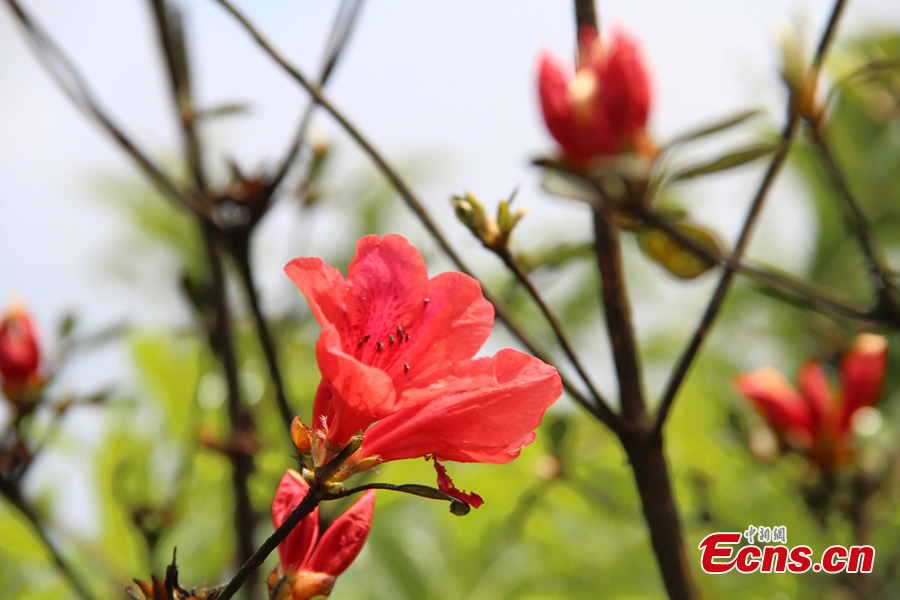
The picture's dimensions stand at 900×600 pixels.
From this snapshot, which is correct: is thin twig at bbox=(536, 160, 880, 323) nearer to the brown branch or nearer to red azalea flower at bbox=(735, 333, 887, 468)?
the brown branch

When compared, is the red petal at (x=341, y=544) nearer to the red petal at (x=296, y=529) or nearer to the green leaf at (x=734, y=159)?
the red petal at (x=296, y=529)

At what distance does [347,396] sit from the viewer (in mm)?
390

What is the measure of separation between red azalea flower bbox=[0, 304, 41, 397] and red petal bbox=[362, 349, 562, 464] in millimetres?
608

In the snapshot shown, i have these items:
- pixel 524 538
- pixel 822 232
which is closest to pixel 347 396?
pixel 524 538

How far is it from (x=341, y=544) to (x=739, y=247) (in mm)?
328

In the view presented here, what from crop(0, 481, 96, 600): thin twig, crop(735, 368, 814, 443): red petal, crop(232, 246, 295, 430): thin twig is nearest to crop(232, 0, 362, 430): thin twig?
crop(232, 246, 295, 430): thin twig

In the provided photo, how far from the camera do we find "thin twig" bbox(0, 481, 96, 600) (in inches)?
28.4

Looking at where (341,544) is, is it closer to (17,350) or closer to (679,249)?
(679,249)

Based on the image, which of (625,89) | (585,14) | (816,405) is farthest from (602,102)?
(816,405)

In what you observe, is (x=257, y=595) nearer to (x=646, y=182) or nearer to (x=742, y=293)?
(x=646, y=182)

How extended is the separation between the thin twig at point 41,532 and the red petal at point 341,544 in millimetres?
394

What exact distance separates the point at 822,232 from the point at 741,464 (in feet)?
8.83

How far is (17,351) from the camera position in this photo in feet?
2.80

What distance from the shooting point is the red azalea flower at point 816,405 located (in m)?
0.97
